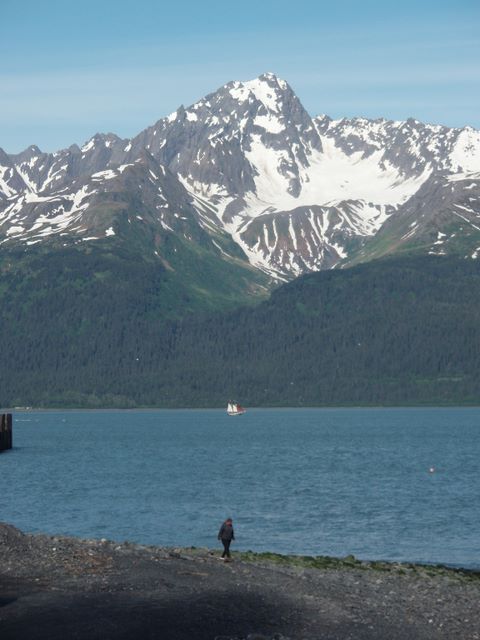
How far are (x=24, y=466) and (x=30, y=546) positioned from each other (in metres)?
116

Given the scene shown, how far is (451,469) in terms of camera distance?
16938cm

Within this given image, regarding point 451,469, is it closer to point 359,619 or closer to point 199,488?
point 199,488

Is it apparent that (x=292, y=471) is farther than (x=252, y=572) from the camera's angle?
Yes

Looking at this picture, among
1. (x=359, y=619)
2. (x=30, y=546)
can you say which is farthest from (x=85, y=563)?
(x=359, y=619)

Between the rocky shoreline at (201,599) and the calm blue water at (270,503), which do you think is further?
the calm blue water at (270,503)

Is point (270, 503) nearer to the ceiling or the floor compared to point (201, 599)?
nearer to the floor

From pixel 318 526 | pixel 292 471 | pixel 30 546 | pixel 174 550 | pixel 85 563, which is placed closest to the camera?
pixel 85 563

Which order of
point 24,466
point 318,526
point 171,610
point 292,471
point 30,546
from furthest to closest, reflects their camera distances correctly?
point 24,466
point 292,471
point 318,526
point 30,546
point 171,610

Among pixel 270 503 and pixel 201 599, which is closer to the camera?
pixel 201 599

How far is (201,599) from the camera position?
5144 cm

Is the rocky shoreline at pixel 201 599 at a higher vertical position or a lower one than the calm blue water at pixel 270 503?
higher

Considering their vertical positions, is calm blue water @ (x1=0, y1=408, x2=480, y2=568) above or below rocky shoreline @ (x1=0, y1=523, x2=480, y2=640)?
below

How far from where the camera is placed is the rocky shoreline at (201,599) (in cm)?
4662

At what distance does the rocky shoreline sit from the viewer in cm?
4662
